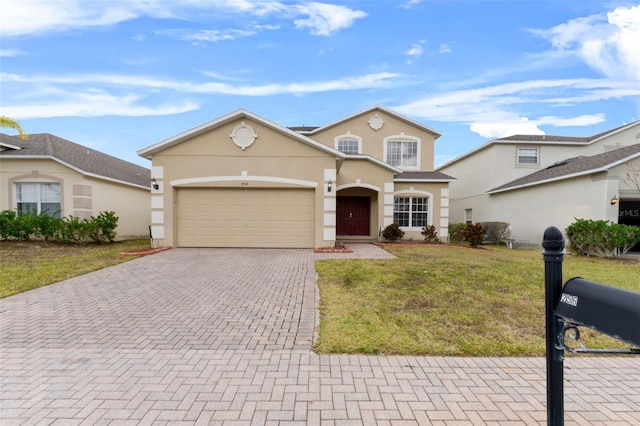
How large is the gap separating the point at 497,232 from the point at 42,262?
2129 centimetres

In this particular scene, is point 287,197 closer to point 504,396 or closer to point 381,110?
point 381,110

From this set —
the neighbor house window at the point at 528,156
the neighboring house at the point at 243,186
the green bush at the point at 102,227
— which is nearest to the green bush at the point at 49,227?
the green bush at the point at 102,227

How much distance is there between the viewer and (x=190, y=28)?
33.9 ft

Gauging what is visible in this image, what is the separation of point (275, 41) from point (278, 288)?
9.20 m

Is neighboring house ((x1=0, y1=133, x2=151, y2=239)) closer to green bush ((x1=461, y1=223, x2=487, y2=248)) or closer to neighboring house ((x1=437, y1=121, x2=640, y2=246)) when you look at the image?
green bush ((x1=461, y1=223, x2=487, y2=248))

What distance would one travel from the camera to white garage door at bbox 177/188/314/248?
43.3 feet

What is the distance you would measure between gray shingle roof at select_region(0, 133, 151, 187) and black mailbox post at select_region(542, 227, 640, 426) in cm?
1847

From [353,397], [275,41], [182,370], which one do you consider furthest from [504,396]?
[275,41]

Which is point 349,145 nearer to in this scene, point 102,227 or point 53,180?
point 102,227

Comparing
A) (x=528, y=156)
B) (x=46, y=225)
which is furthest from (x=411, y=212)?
(x=46, y=225)

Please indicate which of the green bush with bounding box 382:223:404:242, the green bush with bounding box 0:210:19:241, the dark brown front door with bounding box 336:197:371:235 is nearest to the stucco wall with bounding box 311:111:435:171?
the dark brown front door with bounding box 336:197:371:235

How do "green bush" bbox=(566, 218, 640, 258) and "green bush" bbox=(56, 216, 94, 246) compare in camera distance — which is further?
"green bush" bbox=(56, 216, 94, 246)

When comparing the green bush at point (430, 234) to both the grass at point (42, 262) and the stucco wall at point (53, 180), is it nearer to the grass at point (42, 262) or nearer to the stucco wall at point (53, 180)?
the grass at point (42, 262)

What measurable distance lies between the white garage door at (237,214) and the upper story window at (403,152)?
831cm
